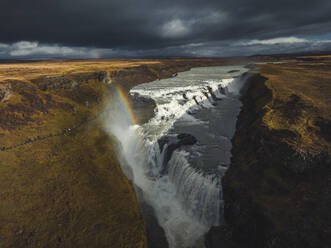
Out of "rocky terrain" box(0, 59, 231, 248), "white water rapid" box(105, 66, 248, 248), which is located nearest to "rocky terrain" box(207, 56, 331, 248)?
"white water rapid" box(105, 66, 248, 248)

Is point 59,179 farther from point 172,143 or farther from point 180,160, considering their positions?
point 172,143

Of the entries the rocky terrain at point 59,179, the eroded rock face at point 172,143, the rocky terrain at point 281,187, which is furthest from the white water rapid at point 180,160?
the rocky terrain at point 59,179

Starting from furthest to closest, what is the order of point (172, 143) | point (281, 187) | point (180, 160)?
point (172, 143)
point (180, 160)
point (281, 187)

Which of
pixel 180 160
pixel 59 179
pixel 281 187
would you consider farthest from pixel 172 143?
pixel 59 179

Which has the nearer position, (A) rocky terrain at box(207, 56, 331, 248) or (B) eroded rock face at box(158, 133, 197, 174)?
(A) rocky terrain at box(207, 56, 331, 248)

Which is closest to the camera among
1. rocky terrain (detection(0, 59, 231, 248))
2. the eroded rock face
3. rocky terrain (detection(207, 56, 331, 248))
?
rocky terrain (detection(207, 56, 331, 248))

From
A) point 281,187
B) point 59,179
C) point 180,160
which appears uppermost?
point 281,187

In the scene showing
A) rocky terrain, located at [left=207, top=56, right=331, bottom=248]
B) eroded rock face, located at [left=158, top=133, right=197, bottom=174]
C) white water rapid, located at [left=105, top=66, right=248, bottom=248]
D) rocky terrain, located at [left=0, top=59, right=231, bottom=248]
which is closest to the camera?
rocky terrain, located at [left=207, top=56, right=331, bottom=248]

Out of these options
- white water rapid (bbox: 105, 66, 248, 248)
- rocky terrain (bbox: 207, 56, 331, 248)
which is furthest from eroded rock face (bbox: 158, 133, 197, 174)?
rocky terrain (bbox: 207, 56, 331, 248)

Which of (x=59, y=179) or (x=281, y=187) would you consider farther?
(x=59, y=179)

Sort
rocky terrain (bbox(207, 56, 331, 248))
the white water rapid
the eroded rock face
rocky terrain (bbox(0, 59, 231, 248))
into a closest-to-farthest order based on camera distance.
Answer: rocky terrain (bbox(207, 56, 331, 248))
rocky terrain (bbox(0, 59, 231, 248))
the white water rapid
the eroded rock face

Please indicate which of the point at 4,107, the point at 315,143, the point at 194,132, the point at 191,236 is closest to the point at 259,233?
the point at 191,236

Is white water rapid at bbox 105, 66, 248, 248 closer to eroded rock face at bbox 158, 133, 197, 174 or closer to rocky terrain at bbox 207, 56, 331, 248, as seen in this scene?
eroded rock face at bbox 158, 133, 197, 174
